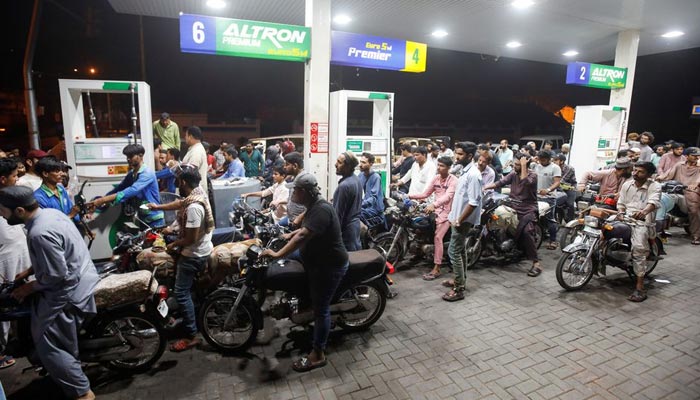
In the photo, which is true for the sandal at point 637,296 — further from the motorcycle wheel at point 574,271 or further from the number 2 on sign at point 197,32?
the number 2 on sign at point 197,32

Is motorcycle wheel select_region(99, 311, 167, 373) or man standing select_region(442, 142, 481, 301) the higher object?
man standing select_region(442, 142, 481, 301)

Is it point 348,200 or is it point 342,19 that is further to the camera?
point 342,19

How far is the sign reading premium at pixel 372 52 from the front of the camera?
711cm

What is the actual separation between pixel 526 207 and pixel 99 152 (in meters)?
6.74

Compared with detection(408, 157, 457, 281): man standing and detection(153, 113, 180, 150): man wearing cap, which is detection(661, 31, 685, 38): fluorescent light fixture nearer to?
detection(408, 157, 457, 281): man standing

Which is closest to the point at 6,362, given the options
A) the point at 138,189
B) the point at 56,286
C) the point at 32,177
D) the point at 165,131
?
the point at 56,286

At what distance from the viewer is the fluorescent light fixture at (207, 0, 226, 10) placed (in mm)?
8635

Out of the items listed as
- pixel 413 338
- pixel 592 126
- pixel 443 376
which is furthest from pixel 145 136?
pixel 592 126

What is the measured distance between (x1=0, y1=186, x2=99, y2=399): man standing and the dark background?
432 inches

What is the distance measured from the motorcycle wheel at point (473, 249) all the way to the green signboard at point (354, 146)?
2.62 m

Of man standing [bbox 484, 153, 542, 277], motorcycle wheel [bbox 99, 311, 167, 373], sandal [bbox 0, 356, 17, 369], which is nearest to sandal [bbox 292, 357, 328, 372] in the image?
motorcycle wheel [bbox 99, 311, 167, 373]

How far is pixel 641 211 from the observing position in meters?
5.21

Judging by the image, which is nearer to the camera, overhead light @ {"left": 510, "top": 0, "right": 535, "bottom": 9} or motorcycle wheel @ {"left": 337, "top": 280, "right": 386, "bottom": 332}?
motorcycle wheel @ {"left": 337, "top": 280, "right": 386, "bottom": 332}

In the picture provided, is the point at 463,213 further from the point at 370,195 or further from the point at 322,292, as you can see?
the point at 322,292
